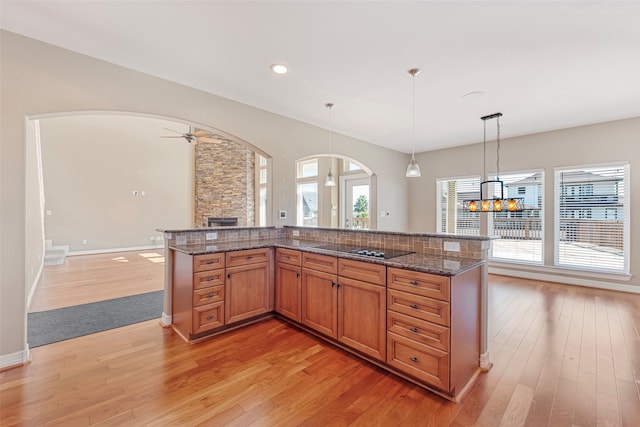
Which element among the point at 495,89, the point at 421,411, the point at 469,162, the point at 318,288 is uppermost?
the point at 495,89

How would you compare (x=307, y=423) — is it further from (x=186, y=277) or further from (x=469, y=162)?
(x=469, y=162)

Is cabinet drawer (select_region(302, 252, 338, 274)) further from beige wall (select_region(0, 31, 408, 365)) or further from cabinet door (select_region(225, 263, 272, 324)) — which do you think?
beige wall (select_region(0, 31, 408, 365))

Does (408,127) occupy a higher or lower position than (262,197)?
higher

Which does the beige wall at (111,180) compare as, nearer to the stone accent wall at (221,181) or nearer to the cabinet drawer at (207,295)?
the stone accent wall at (221,181)

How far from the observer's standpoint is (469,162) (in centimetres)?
605

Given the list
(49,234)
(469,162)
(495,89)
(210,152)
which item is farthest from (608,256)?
(49,234)

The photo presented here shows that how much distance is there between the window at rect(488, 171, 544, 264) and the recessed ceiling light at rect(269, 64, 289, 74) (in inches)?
194

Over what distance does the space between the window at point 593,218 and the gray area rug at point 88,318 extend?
22.0 ft

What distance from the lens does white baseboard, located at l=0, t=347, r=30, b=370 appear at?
2.22 m

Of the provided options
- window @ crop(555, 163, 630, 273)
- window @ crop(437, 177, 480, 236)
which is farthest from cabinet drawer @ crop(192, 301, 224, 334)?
window @ crop(555, 163, 630, 273)

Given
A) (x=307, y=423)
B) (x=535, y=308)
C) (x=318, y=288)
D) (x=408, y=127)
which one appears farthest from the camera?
(x=408, y=127)

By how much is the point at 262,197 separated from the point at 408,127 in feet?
20.1

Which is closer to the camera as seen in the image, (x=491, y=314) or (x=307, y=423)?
(x=307, y=423)

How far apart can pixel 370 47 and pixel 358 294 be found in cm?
225
